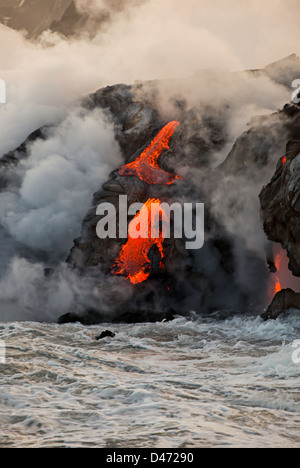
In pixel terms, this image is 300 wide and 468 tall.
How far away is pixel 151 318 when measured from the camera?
1061 inches

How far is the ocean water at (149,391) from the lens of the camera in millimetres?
7359

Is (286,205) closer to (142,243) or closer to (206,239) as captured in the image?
(206,239)

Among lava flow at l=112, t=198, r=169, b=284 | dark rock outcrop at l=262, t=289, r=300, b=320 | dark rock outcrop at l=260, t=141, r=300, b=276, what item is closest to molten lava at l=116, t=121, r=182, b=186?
lava flow at l=112, t=198, r=169, b=284

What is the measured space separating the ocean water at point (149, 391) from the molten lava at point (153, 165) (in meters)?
17.5

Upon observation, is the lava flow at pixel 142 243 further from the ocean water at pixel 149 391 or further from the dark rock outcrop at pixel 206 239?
the ocean water at pixel 149 391

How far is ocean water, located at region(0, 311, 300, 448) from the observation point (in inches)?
290

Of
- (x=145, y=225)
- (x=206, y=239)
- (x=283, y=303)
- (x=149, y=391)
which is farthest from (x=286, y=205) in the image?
(x=145, y=225)

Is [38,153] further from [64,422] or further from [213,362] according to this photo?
[64,422]

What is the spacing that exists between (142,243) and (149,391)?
23.0 meters

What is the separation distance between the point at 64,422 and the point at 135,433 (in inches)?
58.5

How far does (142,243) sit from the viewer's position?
3319 centimetres

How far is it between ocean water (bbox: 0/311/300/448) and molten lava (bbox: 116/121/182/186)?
17.5 m

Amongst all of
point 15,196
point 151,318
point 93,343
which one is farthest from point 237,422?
point 15,196

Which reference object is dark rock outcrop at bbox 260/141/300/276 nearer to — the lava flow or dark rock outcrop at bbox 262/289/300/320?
dark rock outcrop at bbox 262/289/300/320
